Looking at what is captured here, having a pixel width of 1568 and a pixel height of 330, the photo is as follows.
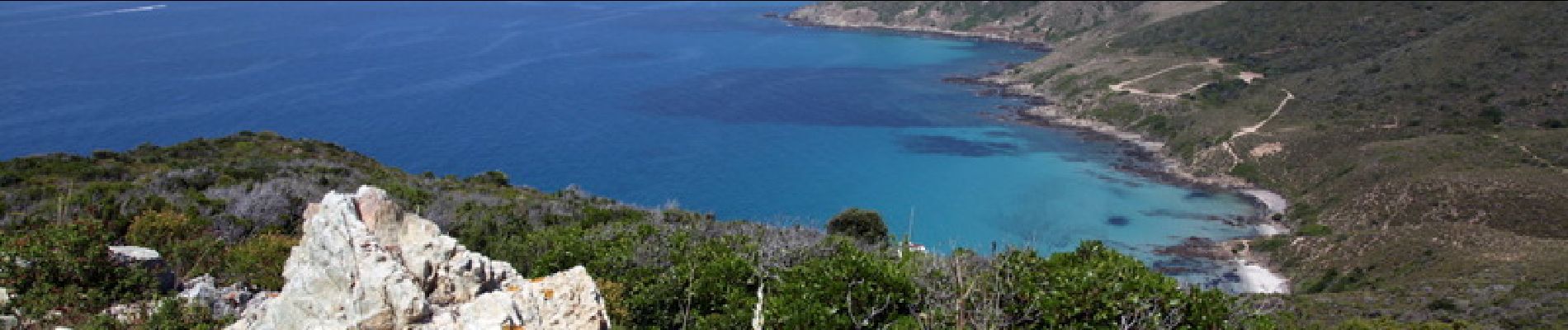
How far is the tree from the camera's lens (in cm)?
3506

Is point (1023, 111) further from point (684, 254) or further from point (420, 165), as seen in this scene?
point (684, 254)

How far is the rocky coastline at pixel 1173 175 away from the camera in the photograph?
4353cm

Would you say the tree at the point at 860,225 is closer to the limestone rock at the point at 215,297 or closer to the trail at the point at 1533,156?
the limestone rock at the point at 215,297

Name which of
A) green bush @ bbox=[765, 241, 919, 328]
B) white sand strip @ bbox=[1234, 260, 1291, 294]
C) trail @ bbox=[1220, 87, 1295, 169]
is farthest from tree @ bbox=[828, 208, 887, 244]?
trail @ bbox=[1220, 87, 1295, 169]

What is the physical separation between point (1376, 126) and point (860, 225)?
45870 mm

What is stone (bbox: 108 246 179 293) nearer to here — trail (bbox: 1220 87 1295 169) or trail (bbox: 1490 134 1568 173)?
trail (bbox: 1490 134 1568 173)

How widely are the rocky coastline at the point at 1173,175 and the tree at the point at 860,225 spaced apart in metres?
13.3

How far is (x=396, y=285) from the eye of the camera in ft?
29.5

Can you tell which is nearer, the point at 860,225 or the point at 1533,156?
the point at 860,225

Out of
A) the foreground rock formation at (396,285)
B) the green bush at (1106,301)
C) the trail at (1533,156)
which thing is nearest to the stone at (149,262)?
the foreground rock formation at (396,285)

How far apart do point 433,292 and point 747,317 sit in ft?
12.9

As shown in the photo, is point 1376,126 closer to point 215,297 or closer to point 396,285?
point 396,285

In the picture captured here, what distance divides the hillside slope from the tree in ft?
47.2

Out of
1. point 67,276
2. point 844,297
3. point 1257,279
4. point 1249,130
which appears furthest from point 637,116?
point 844,297
